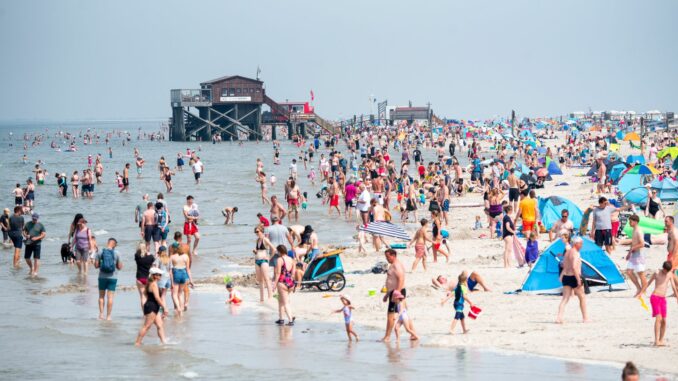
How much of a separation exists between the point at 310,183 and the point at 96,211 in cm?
1157

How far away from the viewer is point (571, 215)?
19.2 meters

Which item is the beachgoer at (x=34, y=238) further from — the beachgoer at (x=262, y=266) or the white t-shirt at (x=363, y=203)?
the white t-shirt at (x=363, y=203)

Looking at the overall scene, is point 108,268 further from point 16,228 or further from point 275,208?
point 275,208

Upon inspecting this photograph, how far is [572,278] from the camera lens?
39.8 ft

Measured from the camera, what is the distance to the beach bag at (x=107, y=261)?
13625 mm

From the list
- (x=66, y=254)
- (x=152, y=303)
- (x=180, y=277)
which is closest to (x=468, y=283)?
(x=180, y=277)

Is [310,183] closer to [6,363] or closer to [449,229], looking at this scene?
[449,229]

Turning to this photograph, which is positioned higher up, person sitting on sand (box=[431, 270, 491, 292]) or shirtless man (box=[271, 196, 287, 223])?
shirtless man (box=[271, 196, 287, 223])

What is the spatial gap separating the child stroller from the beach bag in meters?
3.07

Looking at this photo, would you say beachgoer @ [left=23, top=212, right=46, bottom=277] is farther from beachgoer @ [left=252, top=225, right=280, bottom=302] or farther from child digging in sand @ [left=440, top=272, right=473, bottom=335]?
child digging in sand @ [left=440, top=272, right=473, bottom=335]

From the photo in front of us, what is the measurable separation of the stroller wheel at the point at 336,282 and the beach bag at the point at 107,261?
3.36 m

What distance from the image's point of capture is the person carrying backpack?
44.8 feet

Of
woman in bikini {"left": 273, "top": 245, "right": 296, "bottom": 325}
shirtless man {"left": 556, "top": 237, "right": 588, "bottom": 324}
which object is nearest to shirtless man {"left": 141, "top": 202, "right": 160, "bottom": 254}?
woman in bikini {"left": 273, "top": 245, "right": 296, "bottom": 325}

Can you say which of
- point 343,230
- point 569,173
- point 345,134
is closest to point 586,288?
point 343,230
